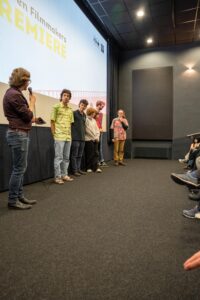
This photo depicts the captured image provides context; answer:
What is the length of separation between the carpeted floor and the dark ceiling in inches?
147

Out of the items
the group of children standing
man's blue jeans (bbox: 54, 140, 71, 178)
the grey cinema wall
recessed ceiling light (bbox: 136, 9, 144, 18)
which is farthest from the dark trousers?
the grey cinema wall

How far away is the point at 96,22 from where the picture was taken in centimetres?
497

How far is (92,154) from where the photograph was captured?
4043 mm

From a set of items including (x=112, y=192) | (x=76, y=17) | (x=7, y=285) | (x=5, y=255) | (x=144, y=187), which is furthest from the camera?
(x=76, y=17)

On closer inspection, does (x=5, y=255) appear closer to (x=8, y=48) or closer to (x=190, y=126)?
(x=8, y=48)

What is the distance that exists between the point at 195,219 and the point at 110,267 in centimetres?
95

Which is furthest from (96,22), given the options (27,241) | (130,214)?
(27,241)

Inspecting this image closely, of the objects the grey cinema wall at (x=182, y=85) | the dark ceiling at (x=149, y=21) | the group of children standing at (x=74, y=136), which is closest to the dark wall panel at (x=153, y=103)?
the grey cinema wall at (x=182, y=85)

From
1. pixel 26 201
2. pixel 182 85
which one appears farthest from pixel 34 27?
pixel 182 85

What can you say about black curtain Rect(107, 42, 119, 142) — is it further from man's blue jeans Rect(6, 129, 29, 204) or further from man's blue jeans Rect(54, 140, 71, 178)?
man's blue jeans Rect(6, 129, 29, 204)

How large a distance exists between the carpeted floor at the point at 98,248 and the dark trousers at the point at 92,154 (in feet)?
5.50

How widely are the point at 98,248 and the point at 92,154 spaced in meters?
2.79

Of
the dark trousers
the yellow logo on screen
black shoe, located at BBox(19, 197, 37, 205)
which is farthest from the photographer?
the dark trousers

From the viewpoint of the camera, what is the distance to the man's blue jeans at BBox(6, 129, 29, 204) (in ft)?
6.25
